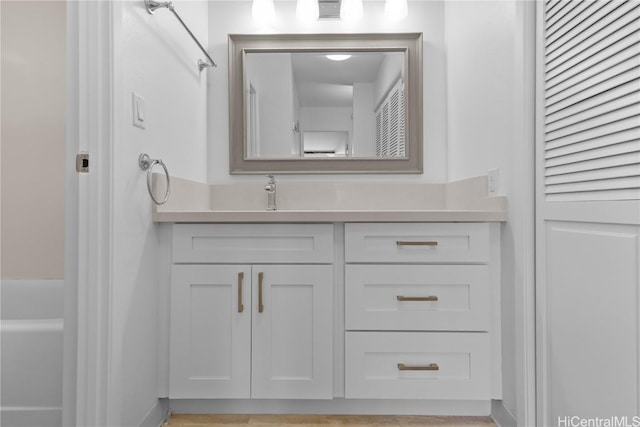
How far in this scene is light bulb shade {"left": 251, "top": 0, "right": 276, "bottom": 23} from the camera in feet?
7.37

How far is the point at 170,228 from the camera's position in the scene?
65.8 inches

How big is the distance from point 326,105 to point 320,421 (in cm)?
150

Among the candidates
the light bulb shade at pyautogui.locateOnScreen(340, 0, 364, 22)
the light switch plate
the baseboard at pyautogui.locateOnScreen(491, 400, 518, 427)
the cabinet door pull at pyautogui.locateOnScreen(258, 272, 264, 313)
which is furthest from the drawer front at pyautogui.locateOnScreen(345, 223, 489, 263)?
the light bulb shade at pyautogui.locateOnScreen(340, 0, 364, 22)

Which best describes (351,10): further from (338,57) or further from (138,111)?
(138,111)

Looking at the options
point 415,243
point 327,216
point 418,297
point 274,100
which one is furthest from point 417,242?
point 274,100

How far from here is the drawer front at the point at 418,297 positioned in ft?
5.31

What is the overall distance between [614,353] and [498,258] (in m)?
0.59

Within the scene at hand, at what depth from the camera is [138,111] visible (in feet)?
4.79

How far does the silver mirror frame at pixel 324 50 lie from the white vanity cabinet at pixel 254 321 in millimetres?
727

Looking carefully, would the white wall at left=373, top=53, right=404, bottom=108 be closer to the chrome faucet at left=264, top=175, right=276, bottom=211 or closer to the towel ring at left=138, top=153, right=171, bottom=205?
the chrome faucet at left=264, top=175, right=276, bottom=211

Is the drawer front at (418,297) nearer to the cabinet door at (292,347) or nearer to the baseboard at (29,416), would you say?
the cabinet door at (292,347)

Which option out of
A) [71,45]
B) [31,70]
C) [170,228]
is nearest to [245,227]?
[170,228]

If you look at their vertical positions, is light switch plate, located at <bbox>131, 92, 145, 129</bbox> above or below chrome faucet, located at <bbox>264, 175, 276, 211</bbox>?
above

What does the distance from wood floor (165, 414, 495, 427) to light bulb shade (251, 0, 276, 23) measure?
189 cm
